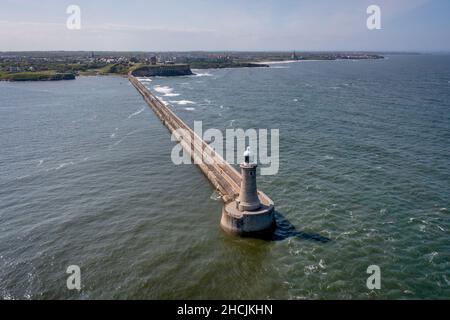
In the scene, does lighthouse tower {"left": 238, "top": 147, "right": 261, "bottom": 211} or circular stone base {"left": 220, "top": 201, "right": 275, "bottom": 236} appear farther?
circular stone base {"left": 220, "top": 201, "right": 275, "bottom": 236}

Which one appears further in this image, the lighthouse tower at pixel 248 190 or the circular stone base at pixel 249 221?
the circular stone base at pixel 249 221

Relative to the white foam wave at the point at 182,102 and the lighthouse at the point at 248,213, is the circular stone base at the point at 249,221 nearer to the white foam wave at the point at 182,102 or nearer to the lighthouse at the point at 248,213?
the lighthouse at the point at 248,213

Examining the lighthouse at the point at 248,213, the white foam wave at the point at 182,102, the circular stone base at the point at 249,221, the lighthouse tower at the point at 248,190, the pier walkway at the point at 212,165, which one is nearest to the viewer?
the lighthouse tower at the point at 248,190

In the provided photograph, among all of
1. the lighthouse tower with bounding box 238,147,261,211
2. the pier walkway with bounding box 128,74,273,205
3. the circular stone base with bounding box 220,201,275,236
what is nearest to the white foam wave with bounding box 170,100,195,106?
the pier walkway with bounding box 128,74,273,205

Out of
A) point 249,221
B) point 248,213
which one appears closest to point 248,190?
point 248,213

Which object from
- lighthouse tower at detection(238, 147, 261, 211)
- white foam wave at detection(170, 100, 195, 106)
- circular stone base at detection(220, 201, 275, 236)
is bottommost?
circular stone base at detection(220, 201, 275, 236)

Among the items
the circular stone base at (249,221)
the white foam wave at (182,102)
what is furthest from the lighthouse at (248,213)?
the white foam wave at (182,102)

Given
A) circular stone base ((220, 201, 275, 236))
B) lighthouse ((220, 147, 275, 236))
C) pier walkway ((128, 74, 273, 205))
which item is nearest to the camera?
lighthouse ((220, 147, 275, 236))

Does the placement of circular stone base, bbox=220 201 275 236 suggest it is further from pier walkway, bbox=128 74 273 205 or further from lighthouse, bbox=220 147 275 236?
pier walkway, bbox=128 74 273 205

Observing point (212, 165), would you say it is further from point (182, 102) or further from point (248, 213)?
point (182, 102)
